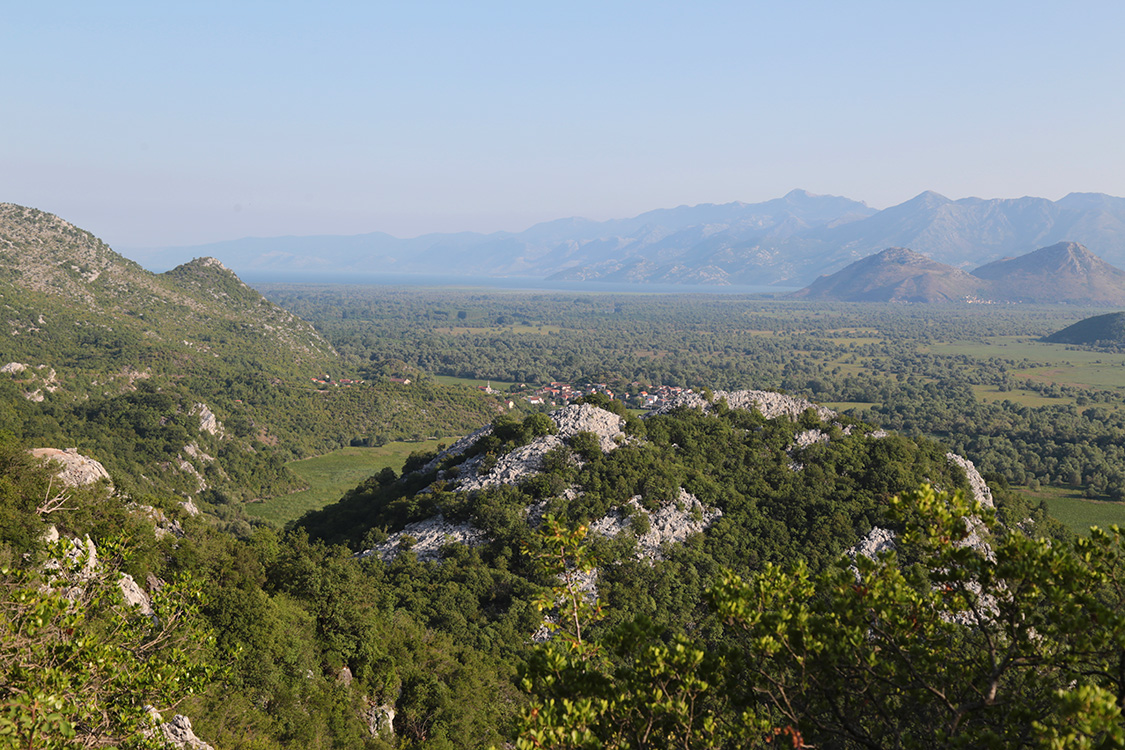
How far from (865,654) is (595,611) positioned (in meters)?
6.28

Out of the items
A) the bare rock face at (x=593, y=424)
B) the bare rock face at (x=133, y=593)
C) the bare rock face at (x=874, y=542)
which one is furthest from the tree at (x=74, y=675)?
the bare rock face at (x=874, y=542)

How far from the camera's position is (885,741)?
19.9m

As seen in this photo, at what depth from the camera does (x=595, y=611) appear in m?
15.6

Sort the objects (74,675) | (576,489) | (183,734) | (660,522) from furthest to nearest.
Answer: (576,489), (660,522), (183,734), (74,675)

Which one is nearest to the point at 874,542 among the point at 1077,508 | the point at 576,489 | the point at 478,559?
the point at 576,489

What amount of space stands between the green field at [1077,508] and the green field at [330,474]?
115m

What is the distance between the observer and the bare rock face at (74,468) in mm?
43312

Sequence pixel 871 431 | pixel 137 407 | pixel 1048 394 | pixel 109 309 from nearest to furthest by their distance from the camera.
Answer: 1. pixel 871 431
2. pixel 137 407
3. pixel 109 309
4. pixel 1048 394

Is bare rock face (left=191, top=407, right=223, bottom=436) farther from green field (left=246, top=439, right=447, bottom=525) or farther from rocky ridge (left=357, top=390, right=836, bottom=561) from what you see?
rocky ridge (left=357, top=390, right=836, bottom=561)

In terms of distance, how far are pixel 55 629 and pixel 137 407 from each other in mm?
116176

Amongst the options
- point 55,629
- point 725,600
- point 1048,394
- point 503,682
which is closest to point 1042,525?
point 503,682

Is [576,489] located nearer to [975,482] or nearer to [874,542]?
[874,542]

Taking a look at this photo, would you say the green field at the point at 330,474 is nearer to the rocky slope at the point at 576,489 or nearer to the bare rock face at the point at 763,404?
the rocky slope at the point at 576,489

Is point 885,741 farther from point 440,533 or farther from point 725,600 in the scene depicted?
point 440,533
